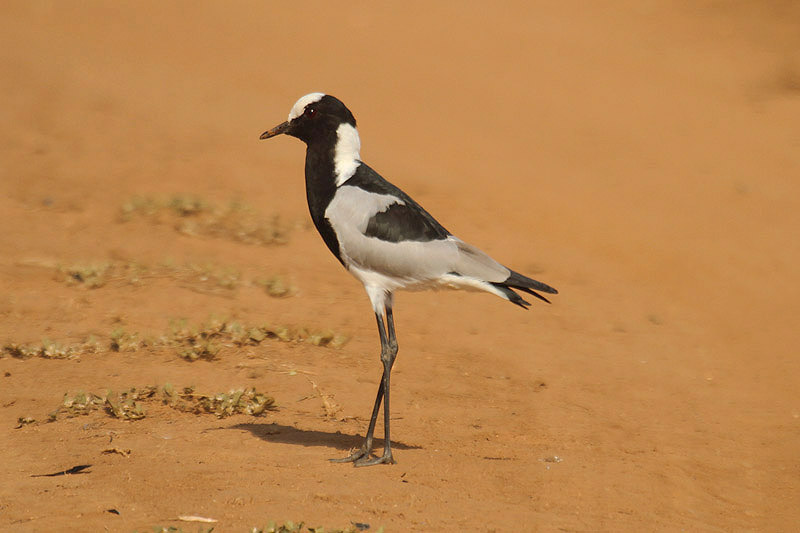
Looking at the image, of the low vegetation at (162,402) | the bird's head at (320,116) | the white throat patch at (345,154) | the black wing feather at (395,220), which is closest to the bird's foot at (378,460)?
the low vegetation at (162,402)

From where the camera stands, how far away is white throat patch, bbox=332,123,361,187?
528 centimetres

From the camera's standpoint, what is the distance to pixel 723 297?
8.86 m

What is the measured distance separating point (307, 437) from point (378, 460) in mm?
666

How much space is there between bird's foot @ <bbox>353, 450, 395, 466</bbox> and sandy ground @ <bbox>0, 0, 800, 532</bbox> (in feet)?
0.37

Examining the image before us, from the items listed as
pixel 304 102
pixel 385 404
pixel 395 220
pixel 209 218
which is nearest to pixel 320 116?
pixel 304 102

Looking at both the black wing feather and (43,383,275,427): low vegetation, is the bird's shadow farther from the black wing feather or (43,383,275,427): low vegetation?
the black wing feather

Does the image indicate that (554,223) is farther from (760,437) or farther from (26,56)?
(26,56)

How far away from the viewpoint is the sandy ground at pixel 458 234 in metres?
4.73

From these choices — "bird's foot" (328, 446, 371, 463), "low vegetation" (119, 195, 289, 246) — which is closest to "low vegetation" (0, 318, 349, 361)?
"bird's foot" (328, 446, 371, 463)

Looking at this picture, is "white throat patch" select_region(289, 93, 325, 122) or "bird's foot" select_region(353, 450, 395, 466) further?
"white throat patch" select_region(289, 93, 325, 122)

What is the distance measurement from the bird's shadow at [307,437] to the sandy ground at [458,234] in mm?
38

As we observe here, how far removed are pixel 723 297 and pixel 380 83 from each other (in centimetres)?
779

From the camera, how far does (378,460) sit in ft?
16.1

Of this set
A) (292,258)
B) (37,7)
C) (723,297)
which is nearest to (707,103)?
(723,297)
